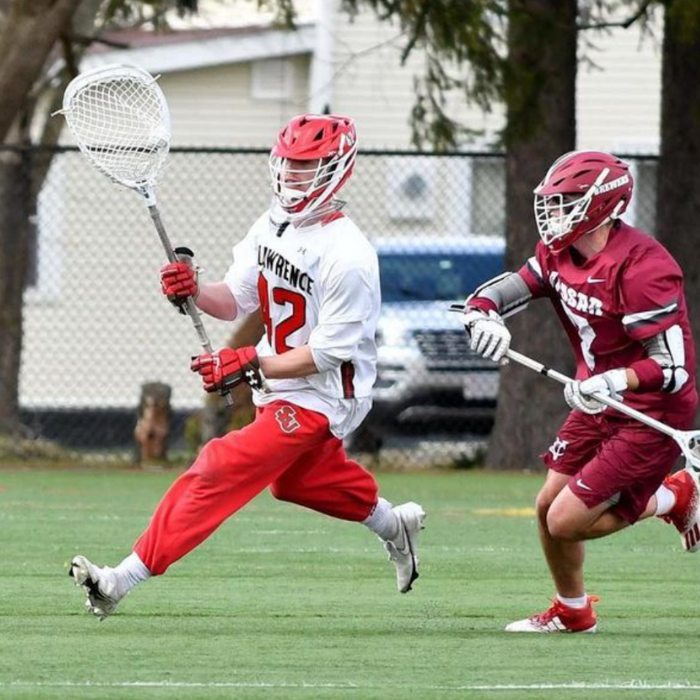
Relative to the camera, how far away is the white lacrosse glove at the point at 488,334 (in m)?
7.70

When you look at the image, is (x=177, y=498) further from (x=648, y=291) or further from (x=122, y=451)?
(x=122, y=451)

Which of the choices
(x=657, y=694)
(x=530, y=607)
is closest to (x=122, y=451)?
(x=530, y=607)

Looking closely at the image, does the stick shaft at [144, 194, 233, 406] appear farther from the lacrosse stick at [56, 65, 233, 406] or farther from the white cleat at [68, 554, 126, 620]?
the white cleat at [68, 554, 126, 620]

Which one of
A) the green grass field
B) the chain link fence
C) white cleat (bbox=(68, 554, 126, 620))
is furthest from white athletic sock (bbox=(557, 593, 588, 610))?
the chain link fence

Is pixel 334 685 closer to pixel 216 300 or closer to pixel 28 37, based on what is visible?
pixel 216 300

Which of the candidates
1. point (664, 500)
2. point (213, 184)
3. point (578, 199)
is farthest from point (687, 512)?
point (213, 184)

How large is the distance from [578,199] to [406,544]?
5.92 feet

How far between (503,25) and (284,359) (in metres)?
9.05

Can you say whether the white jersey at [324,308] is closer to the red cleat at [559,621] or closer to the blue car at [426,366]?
the red cleat at [559,621]

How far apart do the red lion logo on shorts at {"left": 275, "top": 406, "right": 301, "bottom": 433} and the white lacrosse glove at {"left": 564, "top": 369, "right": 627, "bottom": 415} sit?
3.44ft

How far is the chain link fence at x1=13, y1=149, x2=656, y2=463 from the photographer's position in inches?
765

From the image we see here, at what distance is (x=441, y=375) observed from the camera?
1917 centimetres

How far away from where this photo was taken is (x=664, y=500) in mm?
8258

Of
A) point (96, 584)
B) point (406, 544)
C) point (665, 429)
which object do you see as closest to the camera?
point (96, 584)
